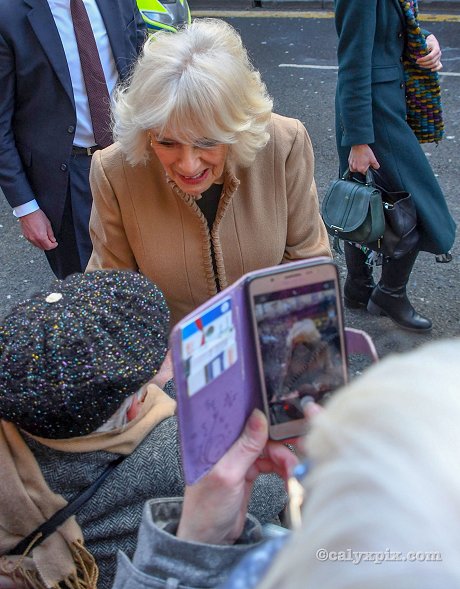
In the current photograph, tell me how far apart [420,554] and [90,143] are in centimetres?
218

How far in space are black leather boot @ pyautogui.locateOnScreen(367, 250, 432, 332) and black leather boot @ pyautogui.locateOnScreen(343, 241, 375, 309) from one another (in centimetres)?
6

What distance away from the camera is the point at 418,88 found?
2.82 metres

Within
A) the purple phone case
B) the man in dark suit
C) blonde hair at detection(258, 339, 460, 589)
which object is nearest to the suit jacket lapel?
the man in dark suit

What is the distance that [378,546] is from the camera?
2.22 ft

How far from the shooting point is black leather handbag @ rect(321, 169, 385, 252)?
9.36 ft

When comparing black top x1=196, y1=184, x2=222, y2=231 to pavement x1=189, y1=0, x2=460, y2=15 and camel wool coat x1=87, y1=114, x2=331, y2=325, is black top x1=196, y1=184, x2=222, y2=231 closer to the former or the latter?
camel wool coat x1=87, y1=114, x2=331, y2=325

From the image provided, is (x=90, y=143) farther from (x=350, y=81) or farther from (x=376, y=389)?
(x=376, y=389)

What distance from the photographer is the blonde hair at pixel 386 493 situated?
660 millimetres

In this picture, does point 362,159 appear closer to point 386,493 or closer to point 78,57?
point 78,57

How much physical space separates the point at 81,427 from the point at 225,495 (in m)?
0.30

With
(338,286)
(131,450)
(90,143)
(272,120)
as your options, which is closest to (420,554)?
(338,286)

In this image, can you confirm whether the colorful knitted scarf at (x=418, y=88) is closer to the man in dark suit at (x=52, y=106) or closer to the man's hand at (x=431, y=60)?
the man's hand at (x=431, y=60)

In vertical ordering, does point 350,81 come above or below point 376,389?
below

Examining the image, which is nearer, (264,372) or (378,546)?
(378,546)
